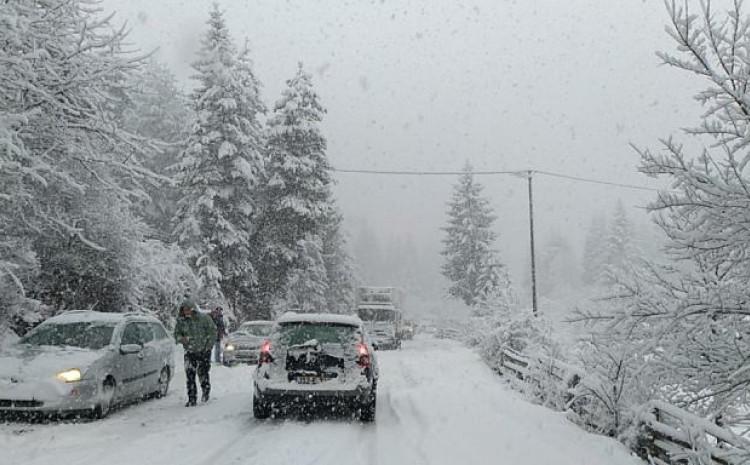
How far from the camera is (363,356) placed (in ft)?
33.3

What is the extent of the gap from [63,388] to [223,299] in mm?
20085

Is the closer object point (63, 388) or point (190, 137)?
point (63, 388)

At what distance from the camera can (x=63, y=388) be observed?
9.15 metres

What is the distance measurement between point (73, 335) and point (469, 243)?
4476cm

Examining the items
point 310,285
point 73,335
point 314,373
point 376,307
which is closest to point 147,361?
point 73,335

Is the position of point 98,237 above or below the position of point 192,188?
below

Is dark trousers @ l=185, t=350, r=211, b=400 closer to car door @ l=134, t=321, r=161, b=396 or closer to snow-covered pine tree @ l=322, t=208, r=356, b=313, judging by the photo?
car door @ l=134, t=321, r=161, b=396

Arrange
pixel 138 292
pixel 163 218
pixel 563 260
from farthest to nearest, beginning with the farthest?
pixel 563 260 < pixel 163 218 < pixel 138 292

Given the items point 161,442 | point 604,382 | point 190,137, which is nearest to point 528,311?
point 604,382

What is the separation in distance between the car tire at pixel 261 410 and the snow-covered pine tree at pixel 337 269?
4040 centimetres

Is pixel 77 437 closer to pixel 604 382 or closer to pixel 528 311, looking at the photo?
pixel 604 382

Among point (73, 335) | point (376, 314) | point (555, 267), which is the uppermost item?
point (73, 335)

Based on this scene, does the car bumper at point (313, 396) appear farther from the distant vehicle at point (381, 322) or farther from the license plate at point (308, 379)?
the distant vehicle at point (381, 322)

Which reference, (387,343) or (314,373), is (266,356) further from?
(387,343)
